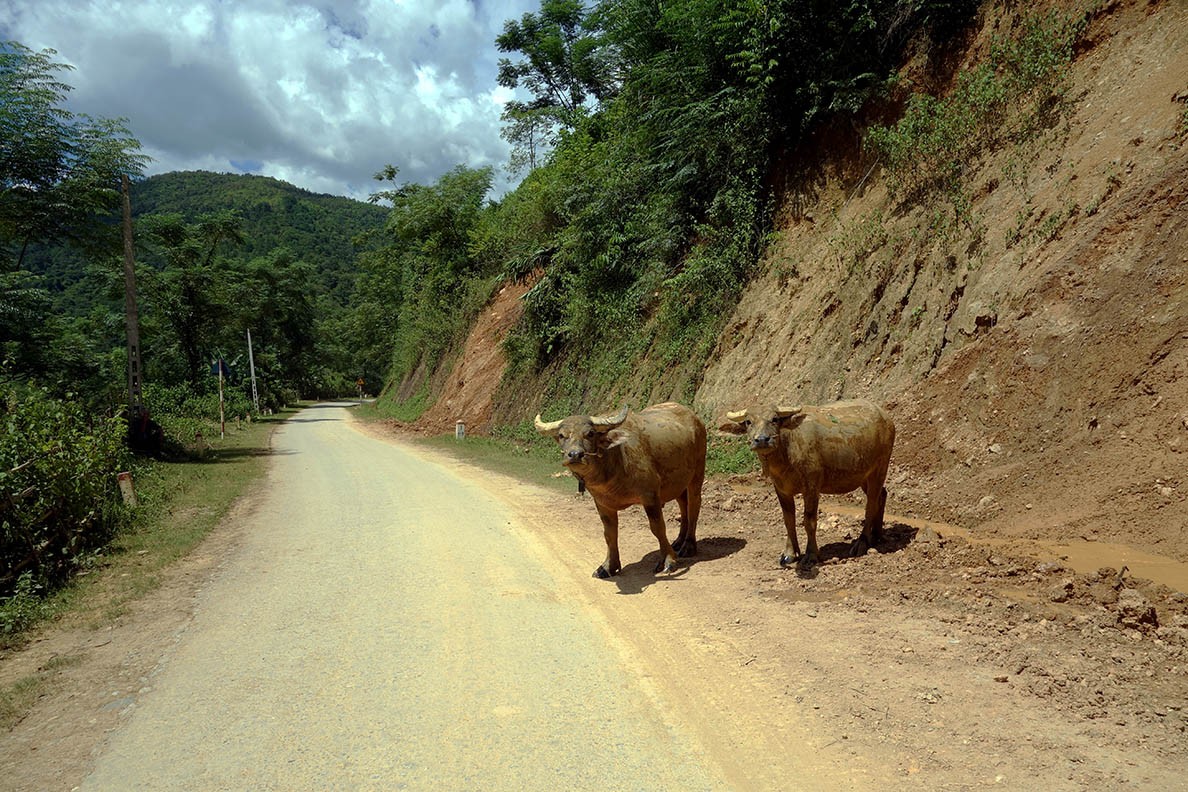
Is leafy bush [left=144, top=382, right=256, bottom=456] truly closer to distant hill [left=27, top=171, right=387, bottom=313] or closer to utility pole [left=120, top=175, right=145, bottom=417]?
utility pole [left=120, top=175, right=145, bottom=417]

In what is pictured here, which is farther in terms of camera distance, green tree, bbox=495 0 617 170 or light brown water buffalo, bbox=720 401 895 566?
green tree, bbox=495 0 617 170

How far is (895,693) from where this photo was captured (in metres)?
4.02

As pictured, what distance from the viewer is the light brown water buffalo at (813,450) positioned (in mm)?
6363

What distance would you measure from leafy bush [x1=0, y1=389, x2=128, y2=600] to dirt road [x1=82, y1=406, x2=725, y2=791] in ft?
6.34

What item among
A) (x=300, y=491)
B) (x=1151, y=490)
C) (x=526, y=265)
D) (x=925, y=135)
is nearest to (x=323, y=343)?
(x=526, y=265)

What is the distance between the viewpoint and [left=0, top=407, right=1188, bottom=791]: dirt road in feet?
11.4

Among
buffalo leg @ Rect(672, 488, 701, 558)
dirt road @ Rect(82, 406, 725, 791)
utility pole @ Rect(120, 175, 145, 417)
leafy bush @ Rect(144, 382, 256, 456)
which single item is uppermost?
utility pole @ Rect(120, 175, 145, 417)

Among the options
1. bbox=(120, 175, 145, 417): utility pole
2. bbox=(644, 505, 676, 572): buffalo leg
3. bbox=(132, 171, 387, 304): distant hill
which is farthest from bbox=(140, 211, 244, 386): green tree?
bbox=(132, 171, 387, 304): distant hill

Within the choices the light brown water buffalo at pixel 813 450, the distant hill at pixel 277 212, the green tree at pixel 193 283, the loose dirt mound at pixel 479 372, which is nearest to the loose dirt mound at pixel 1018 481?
the light brown water buffalo at pixel 813 450

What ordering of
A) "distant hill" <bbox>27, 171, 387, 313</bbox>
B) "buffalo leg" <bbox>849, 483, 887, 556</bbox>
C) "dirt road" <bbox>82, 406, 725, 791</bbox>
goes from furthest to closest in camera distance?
"distant hill" <bbox>27, 171, 387, 313</bbox> < "buffalo leg" <bbox>849, 483, 887, 556</bbox> < "dirt road" <bbox>82, 406, 725, 791</bbox>

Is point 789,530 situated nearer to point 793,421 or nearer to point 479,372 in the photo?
point 793,421

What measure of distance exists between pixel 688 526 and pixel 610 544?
117 centimetres

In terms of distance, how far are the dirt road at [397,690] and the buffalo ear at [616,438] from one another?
59.8 inches

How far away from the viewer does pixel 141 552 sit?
8789mm
